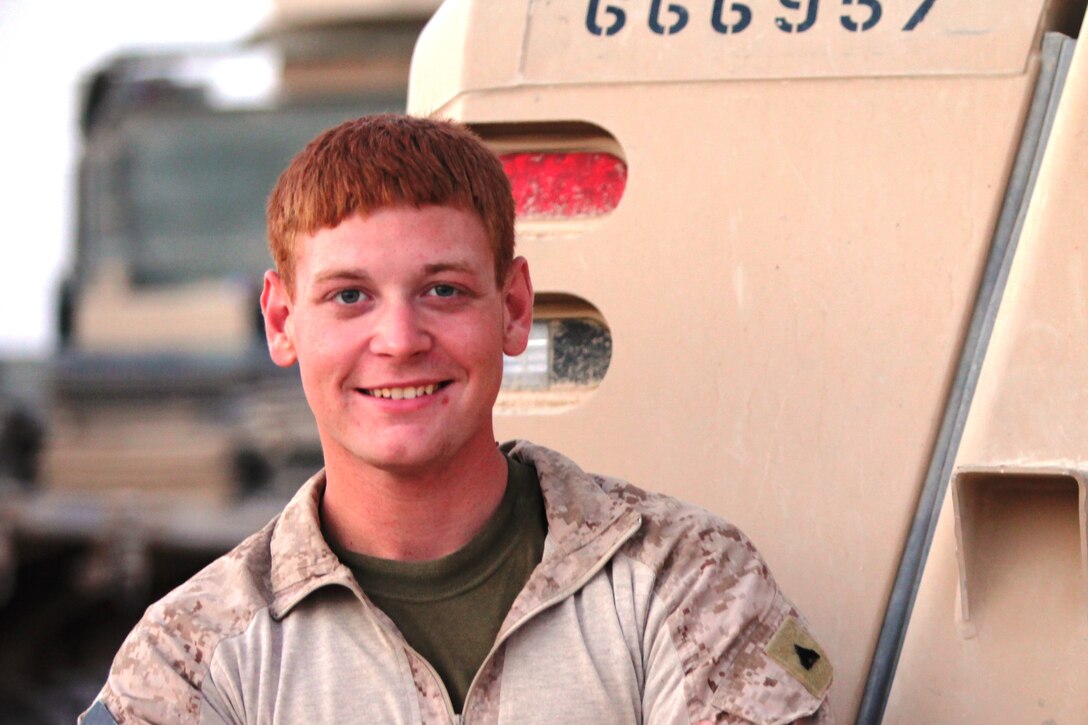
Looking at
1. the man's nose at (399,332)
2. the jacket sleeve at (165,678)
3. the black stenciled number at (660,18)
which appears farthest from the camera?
the black stenciled number at (660,18)

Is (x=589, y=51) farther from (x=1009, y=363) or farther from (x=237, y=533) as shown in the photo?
(x=237, y=533)

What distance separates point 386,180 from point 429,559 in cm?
47

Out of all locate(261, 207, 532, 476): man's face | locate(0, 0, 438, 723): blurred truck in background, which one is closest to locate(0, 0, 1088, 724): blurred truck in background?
locate(261, 207, 532, 476): man's face

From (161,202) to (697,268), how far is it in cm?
795

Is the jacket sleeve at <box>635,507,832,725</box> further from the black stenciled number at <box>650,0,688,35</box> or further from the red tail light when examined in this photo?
the black stenciled number at <box>650,0,688,35</box>

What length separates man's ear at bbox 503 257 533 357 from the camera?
2348 mm

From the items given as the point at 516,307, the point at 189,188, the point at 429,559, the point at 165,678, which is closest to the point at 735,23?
the point at 516,307

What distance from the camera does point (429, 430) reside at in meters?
2.20

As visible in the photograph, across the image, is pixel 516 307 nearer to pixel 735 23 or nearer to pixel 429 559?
pixel 429 559

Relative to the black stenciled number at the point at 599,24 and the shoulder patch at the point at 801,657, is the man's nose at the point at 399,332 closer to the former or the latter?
the shoulder patch at the point at 801,657

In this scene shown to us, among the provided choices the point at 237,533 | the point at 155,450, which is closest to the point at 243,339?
the point at 155,450

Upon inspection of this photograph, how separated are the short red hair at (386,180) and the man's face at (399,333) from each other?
0.07ft

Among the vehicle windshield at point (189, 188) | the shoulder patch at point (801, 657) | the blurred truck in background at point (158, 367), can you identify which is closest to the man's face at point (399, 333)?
the shoulder patch at point (801, 657)

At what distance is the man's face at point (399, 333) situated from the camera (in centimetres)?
218
